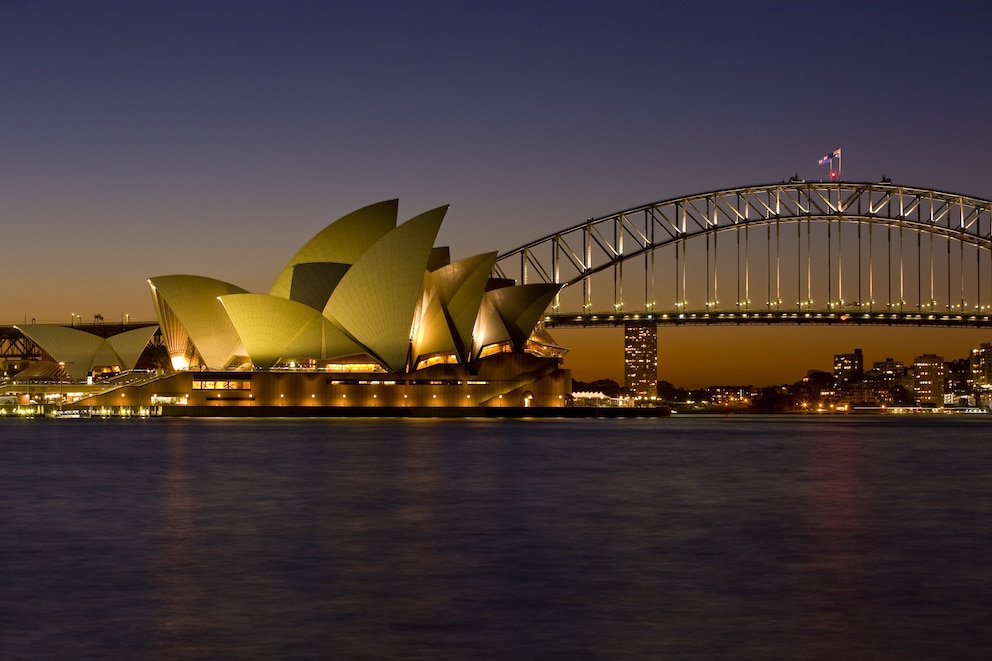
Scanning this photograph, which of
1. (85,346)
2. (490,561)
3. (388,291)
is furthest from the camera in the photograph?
(85,346)

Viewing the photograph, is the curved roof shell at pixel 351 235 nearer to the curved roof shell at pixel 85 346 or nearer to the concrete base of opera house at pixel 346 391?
the concrete base of opera house at pixel 346 391

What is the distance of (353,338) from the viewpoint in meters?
81.9

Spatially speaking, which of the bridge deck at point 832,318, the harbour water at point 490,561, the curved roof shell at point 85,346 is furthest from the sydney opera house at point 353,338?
the harbour water at point 490,561

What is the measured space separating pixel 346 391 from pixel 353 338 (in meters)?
5.77

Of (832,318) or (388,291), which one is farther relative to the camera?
(832,318)

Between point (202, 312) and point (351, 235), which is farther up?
point (351, 235)

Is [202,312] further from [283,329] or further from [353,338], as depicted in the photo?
[353,338]

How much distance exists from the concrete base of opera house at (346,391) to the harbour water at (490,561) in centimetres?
4739

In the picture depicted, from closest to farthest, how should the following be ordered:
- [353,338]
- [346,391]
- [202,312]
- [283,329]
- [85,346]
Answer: [353,338] < [283,329] < [346,391] < [202,312] < [85,346]

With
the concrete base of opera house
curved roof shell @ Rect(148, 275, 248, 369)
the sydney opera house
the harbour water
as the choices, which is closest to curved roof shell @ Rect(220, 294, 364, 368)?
the sydney opera house

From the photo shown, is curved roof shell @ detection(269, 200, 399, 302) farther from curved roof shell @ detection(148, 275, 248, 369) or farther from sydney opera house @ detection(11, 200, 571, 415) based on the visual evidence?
curved roof shell @ detection(148, 275, 248, 369)

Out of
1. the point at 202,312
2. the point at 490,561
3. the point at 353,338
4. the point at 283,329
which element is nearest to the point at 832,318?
the point at 353,338

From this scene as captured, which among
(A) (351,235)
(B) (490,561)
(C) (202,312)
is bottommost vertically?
(B) (490,561)

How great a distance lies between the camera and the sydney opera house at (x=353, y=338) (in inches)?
3091
